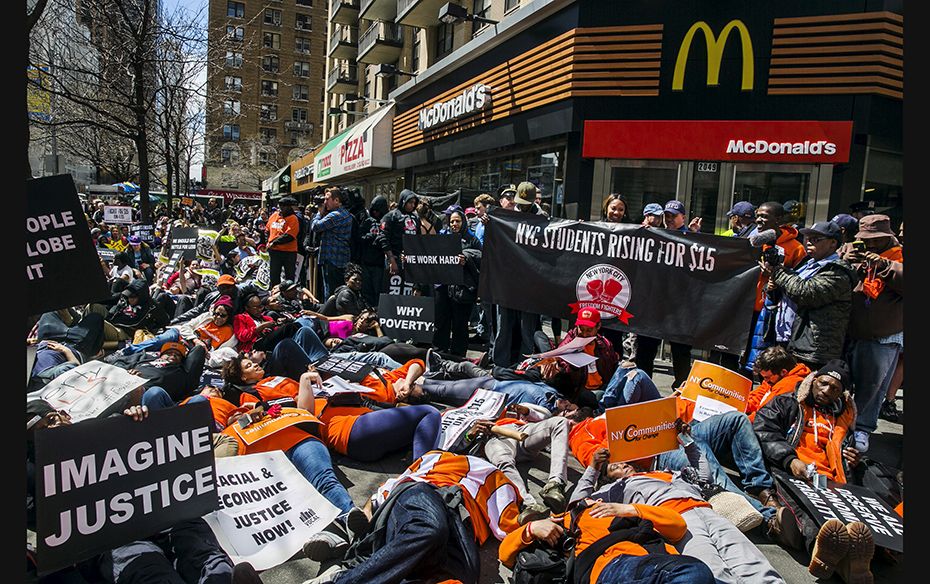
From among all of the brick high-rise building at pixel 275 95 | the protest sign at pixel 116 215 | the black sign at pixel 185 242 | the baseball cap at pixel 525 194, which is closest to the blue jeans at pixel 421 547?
the baseball cap at pixel 525 194

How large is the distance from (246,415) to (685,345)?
4292 mm

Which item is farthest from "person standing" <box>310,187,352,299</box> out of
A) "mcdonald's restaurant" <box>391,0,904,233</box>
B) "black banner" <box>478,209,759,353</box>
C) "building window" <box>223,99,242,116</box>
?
"building window" <box>223,99,242,116</box>

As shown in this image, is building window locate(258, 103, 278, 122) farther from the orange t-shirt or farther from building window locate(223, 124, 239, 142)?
the orange t-shirt

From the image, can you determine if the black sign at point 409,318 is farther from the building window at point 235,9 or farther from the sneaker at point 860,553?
the building window at point 235,9

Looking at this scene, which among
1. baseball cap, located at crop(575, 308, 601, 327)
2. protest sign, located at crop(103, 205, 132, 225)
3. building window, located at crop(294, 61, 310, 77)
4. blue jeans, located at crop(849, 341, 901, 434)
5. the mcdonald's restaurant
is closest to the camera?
blue jeans, located at crop(849, 341, 901, 434)

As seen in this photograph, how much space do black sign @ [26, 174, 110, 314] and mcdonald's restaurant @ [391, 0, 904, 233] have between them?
26.3ft

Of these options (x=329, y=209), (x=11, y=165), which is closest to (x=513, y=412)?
(x=11, y=165)

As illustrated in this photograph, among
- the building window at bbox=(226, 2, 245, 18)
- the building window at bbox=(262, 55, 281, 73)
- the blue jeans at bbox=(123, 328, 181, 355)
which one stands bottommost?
the blue jeans at bbox=(123, 328, 181, 355)

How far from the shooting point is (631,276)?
19.2 ft

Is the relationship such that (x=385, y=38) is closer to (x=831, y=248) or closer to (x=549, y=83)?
(x=549, y=83)

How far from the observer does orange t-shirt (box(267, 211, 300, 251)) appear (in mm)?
10328

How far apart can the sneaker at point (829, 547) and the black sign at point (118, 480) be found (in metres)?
3.34

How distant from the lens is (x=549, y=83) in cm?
1201

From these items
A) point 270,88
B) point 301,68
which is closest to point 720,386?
point 270,88
